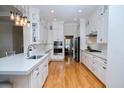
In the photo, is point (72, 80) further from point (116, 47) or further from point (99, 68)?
point (116, 47)

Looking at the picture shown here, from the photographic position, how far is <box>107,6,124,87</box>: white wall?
1813 millimetres

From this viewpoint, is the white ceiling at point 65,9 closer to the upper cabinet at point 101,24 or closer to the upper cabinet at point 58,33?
the upper cabinet at point 101,24

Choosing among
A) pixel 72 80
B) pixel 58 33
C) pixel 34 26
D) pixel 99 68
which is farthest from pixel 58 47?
pixel 99 68

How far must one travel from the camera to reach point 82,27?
8625 millimetres

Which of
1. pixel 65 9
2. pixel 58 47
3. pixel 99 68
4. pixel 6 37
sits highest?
pixel 65 9

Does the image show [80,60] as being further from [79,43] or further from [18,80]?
[18,80]

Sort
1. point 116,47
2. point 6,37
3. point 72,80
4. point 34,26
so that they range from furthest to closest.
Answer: point 6,37
point 34,26
point 72,80
point 116,47

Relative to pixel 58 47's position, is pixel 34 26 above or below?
above

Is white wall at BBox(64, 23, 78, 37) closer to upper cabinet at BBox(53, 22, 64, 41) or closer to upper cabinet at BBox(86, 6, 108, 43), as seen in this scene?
upper cabinet at BBox(53, 22, 64, 41)

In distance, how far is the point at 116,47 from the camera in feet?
6.23

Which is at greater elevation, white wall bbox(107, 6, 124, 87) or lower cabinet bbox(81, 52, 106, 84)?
white wall bbox(107, 6, 124, 87)

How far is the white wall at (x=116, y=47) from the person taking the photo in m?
1.81

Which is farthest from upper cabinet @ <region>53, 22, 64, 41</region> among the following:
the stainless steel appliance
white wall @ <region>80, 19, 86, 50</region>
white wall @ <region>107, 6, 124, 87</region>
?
white wall @ <region>107, 6, 124, 87</region>

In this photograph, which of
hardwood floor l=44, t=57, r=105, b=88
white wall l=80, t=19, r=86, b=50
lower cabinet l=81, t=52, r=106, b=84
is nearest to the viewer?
lower cabinet l=81, t=52, r=106, b=84
